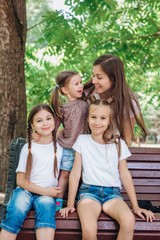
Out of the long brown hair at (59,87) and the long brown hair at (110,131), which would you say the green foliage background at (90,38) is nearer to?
the long brown hair at (59,87)

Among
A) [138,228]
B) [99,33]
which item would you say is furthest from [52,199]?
[99,33]

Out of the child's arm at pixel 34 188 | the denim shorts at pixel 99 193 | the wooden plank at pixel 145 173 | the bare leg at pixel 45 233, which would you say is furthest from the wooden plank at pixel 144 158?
the bare leg at pixel 45 233

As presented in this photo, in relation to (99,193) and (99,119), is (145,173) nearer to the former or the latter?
(99,193)

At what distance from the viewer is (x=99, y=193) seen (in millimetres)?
2611

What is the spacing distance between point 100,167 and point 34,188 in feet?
2.03

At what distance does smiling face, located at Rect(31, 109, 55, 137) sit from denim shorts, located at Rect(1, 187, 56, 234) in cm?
57

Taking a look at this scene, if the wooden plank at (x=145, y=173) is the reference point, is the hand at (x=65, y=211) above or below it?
below

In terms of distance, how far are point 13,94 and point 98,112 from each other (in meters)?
1.83

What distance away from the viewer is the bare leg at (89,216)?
2.22 meters

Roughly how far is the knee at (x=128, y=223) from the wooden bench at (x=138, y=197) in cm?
10

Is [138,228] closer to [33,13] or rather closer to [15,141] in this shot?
[15,141]

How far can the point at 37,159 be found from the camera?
2730mm

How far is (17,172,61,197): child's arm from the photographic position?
2641 millimetres

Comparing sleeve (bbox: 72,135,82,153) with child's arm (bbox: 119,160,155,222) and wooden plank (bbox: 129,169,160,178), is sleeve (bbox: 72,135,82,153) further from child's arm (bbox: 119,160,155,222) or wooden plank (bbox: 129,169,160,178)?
wooden plank (bbox: 129,169,160,178)
